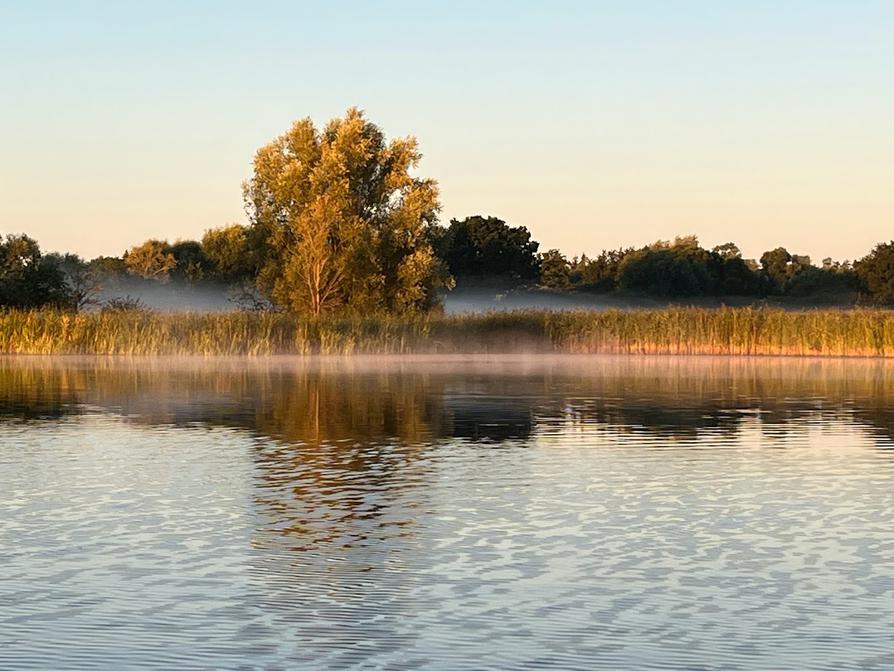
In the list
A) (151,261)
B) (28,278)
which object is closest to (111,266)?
(151,261)

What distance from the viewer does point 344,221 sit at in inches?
2899

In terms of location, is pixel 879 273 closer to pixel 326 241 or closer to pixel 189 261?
pixel 189 261

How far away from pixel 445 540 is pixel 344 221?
201ft

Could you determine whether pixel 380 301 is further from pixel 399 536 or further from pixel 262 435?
pixel 399 536

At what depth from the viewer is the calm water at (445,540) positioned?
30.2ft

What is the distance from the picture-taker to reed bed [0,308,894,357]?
2270 inches

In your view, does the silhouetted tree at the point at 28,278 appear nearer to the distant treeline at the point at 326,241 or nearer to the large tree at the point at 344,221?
the distant treeline at the point at 326,241

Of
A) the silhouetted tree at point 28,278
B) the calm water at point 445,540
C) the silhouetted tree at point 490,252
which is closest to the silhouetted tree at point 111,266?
the silhouetted tree at point 490,252

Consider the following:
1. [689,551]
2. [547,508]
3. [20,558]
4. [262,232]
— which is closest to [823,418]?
[547,508]

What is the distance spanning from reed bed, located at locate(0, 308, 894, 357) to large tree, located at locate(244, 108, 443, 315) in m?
9.61

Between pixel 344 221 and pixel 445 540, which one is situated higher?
pixel 344 221

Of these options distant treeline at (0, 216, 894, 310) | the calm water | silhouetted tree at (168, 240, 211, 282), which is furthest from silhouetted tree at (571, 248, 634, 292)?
the calm water

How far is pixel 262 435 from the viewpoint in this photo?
77.4 feet

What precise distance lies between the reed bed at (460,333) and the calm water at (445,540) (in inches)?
1154
